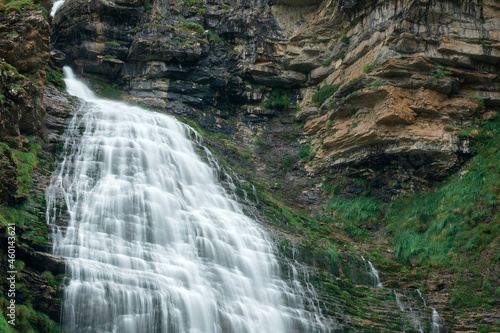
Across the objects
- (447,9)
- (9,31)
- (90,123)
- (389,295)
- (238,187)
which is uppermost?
(447,9)

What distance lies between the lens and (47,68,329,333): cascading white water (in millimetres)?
11766

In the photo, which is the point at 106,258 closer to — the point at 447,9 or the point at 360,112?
the point at 360,112

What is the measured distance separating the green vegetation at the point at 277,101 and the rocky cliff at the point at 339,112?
10cm

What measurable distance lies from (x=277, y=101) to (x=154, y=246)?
17.5m

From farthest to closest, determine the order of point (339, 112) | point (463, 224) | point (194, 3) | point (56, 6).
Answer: point (56, 6) < point (194, 3) < point (339, 112) < point (463, 224)

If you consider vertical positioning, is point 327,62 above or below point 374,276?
above

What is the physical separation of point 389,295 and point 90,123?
14.7 m

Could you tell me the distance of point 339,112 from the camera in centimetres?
Answer: 2461

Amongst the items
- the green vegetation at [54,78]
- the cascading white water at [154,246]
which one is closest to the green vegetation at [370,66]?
the cascading white water at [154,246]

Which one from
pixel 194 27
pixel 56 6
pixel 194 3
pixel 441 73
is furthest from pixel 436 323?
pixel 56 6

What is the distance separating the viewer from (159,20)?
98.3ft

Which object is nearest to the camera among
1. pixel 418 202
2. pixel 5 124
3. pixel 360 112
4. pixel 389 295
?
pixel 5 124

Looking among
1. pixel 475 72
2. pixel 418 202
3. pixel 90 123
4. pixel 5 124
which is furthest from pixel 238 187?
pixel 475 72

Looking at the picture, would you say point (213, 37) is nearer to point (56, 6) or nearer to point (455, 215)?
point (56, 6)
